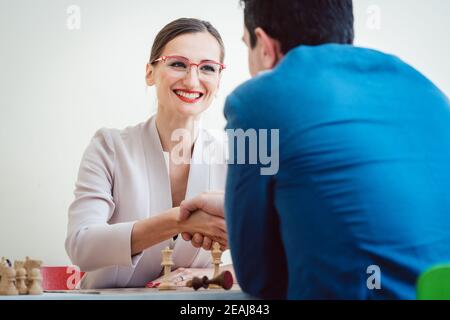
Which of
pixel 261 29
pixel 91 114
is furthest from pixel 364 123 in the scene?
pixel 91 114

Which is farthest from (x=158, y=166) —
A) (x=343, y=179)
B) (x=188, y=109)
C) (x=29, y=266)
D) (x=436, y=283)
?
(x=436, y=283)

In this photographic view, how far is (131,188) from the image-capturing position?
229cm

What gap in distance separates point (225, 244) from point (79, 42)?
220 centimetres

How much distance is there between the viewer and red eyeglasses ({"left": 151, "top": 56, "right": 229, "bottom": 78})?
2424mm

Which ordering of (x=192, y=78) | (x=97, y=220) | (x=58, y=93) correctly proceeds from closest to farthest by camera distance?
(x=97, y=220)
(x=192, y=78)
(x=58, y=93)

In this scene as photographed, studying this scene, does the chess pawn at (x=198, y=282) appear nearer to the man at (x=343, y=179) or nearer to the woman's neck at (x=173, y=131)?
the man at (x=343, y=179)

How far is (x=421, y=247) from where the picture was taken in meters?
1.12

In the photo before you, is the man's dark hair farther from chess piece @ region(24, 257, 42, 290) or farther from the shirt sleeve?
chess piece @ region(24, 257, 42, 290)

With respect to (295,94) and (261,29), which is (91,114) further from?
(295,94)

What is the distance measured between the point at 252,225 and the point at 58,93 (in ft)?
9.04

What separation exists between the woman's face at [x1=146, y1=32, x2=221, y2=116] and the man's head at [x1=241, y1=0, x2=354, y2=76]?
104cm

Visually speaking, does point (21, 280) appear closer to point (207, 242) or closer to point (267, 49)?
point (207, 242)

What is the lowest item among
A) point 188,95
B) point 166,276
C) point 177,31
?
point 166,276

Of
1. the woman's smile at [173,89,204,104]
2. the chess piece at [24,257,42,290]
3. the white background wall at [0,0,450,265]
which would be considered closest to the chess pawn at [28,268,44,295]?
the chess piece at [24,257,42,290]
